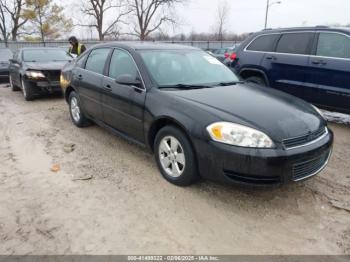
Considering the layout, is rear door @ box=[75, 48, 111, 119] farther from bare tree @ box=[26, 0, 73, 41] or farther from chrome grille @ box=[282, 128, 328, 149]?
bare tree @ box=[26, 0, 73, 41]

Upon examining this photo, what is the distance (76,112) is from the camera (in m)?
5.71

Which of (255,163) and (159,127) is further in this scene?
(159,127)

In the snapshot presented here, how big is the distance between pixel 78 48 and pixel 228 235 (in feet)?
24.7

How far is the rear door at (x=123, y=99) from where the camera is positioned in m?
3.83

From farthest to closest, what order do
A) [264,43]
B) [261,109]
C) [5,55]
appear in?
[5,55] → [264,43] → [261,109]

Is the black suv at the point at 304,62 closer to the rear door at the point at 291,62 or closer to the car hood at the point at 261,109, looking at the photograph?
the rear door at the point at 291,62

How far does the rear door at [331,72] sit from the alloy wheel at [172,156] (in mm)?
3492

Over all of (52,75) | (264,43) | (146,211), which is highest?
(264,43)

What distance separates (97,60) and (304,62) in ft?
12.3

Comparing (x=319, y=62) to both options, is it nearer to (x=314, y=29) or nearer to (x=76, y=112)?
(x=314, y=29)

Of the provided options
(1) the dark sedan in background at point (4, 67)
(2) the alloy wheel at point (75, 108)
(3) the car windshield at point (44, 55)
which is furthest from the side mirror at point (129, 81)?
(1) the dark sedan in background at point (4, 67)

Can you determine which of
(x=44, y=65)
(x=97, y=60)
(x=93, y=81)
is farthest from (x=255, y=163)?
(x=44, y=65)

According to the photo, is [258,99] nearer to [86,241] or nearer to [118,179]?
[118,179]

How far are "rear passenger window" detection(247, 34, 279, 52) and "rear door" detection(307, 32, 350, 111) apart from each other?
906 mm
